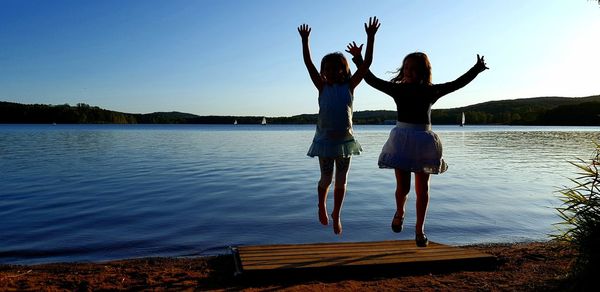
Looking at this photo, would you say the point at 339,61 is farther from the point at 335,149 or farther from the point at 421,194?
the point at 421,194

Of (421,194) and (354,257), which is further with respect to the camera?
(354,257)

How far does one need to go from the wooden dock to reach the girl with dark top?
2161 millimetres

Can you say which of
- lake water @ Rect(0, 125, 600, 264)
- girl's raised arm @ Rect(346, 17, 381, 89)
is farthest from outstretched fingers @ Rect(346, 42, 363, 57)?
lake water @ Rect(0, 125, 600, 264)

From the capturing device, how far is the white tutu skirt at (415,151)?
21.1 ft

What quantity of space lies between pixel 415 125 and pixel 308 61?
5.90ft

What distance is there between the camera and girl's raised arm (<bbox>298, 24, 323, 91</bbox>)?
6.62 metres

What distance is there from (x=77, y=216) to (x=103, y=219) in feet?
4.01

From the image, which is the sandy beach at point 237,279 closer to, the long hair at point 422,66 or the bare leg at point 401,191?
the bare leg at point 401,191

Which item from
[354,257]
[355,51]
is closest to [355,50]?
[355,51]

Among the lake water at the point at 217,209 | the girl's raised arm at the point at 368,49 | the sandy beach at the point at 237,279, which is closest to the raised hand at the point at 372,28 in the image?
the girl's raised arm at the point at 368,49

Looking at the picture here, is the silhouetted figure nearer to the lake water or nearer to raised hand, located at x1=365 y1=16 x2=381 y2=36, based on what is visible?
raised hand, located at x1=365 y1=16 x2=381 y2=36

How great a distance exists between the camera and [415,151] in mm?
6426

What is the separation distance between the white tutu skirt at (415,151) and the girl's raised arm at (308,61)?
53.7 inches

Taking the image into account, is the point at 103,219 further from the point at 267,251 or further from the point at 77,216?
the point at 267,251
